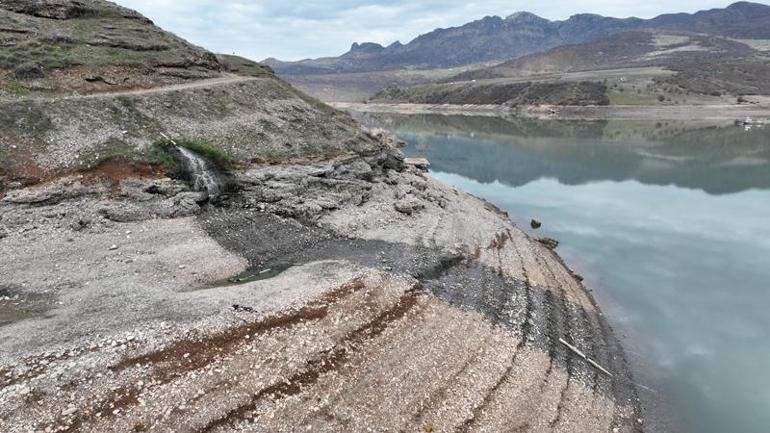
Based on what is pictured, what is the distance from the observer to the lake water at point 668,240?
75.8 feet

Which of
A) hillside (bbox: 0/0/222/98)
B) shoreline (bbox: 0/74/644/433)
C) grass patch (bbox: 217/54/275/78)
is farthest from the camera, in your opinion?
grass patch (bbox: 217/54/275/78)

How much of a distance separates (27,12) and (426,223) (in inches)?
1464

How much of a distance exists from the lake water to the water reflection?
378 millimetres

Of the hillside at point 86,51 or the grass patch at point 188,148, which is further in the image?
the hillside at point 86,51

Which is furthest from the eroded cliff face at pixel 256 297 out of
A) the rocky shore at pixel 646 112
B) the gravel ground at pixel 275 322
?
the rocky shore at pixel 646 112

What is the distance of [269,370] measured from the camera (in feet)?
55.4

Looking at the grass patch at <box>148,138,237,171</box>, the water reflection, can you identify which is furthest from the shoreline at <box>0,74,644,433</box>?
the water reflection

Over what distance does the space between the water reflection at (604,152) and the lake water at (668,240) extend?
14.9 inches

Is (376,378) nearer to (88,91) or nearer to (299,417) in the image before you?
(299,417)

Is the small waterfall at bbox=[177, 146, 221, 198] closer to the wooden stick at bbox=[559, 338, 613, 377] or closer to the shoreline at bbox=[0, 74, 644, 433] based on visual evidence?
the shoreline at bbox=[0, 74, 644, 433]

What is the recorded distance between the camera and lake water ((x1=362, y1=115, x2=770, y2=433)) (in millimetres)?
23109

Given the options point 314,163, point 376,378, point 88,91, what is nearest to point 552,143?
point 314,163

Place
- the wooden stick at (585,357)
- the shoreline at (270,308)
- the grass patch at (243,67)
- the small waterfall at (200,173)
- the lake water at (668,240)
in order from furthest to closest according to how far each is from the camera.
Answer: the grass patch at (243,67) → the small waterfall at (200,173) → the lake water at (668,240) → the wooden stick at (585,357) → the shoreline at (270,308)

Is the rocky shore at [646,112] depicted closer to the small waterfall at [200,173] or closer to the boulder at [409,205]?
the boulder at [409,205]
